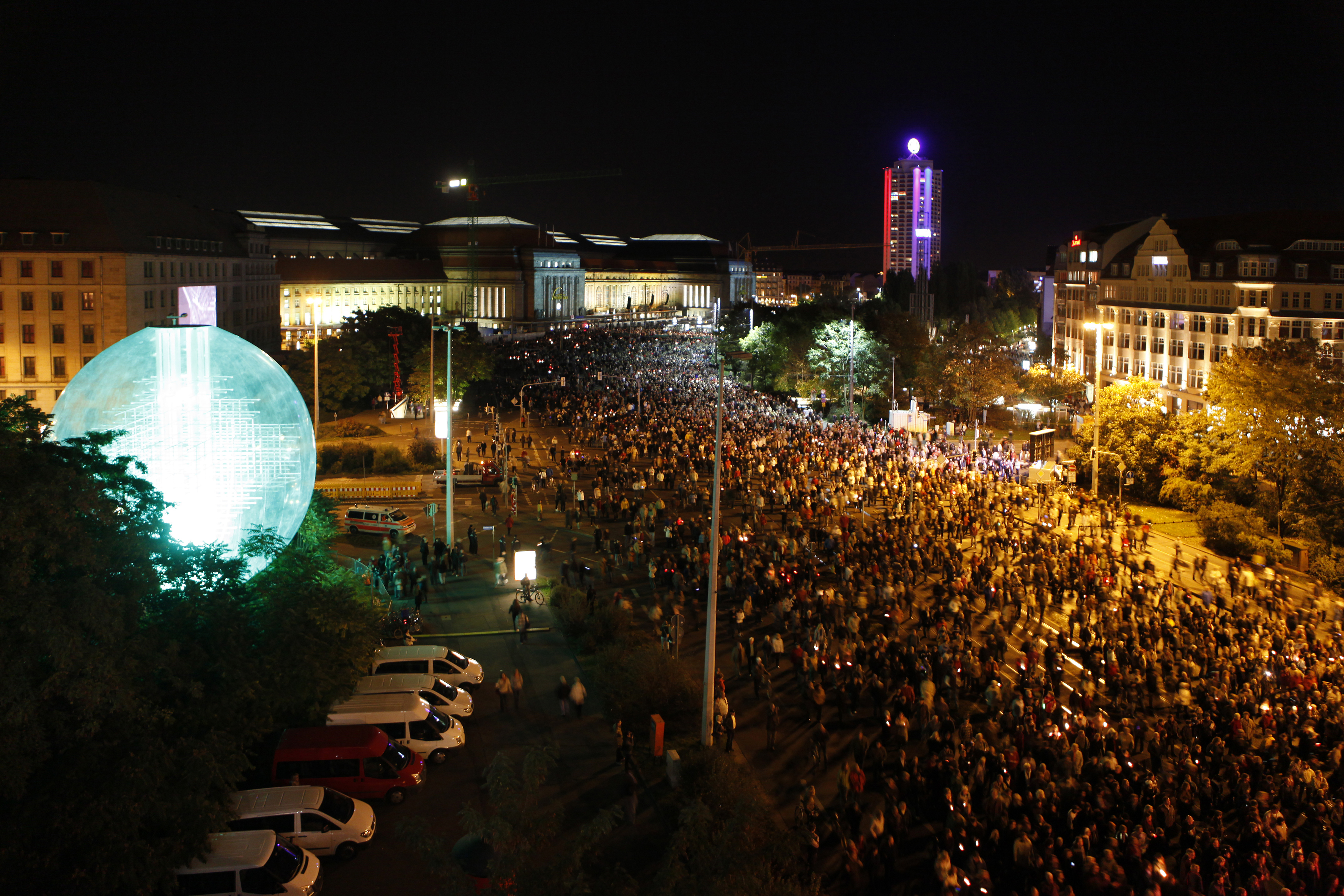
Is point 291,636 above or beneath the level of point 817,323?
beneath

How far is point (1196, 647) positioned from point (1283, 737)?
351 cm

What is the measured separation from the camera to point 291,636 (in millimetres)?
17281

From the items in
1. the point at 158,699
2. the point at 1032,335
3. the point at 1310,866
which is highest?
the point at 1032,335

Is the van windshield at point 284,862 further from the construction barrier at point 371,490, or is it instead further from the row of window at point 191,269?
the row of window at point 191,269

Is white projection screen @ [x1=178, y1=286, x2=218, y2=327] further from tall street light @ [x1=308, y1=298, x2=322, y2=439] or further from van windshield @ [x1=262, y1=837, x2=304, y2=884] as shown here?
van windshield @ [x1=262, y1=837, x2=304, y2=884]

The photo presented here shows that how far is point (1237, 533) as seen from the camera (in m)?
32.7

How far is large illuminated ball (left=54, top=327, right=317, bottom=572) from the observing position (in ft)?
57.8

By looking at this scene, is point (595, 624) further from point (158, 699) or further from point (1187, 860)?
point (1187, 860)

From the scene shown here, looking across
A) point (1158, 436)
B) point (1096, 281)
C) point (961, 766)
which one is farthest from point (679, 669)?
point (1096, 281)

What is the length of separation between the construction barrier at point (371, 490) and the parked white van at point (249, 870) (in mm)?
27265

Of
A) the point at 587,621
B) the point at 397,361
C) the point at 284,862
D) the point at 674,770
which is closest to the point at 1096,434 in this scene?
the point at 587,621

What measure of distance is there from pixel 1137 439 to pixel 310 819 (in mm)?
34402

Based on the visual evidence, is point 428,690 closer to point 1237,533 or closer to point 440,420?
point 440,420

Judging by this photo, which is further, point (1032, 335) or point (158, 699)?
point (1032, 335)
